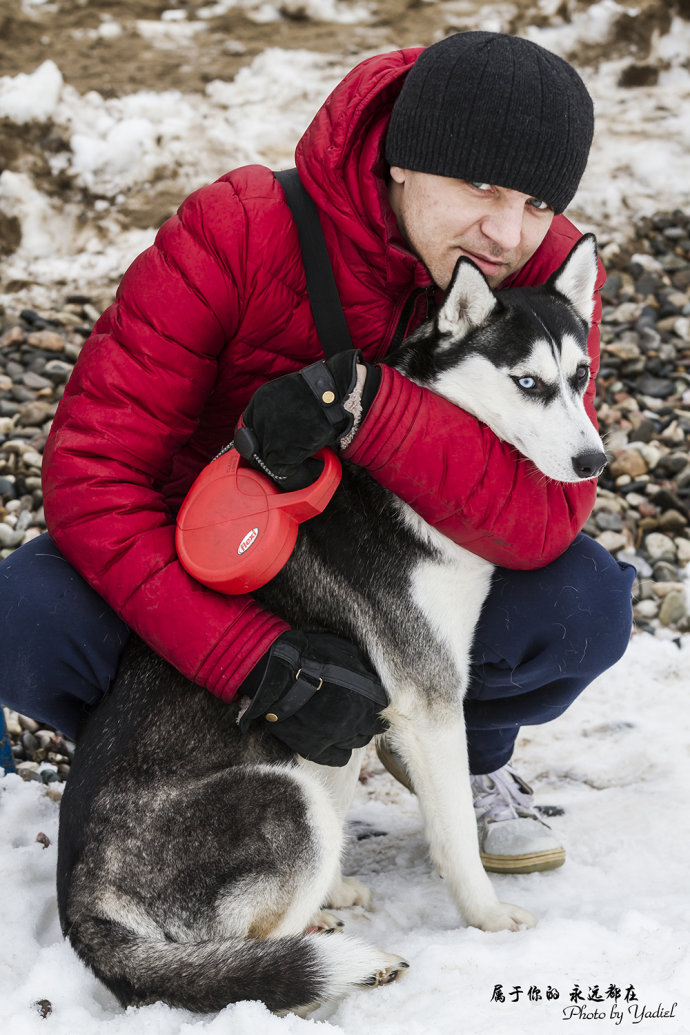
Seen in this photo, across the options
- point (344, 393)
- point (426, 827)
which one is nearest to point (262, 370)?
point (344, 393)

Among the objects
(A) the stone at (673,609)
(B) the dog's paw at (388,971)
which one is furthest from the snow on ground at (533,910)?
(A) the stone at (673,609)

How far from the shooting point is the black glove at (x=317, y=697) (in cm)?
238

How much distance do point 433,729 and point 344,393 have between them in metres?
0.94

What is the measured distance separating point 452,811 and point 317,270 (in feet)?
4.91

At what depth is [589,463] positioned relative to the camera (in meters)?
2.39

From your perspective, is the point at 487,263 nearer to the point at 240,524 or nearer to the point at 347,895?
the point at 240,524

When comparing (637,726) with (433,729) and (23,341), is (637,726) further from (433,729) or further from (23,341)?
(23,341)

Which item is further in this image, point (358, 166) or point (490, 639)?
point (490, 639)

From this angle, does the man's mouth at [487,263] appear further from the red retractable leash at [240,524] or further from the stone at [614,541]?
the stone at [614,541]

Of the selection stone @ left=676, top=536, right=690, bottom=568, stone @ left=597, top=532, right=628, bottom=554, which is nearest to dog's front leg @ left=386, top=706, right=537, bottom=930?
stone @ left=597, top=532, right=628, bottom=554

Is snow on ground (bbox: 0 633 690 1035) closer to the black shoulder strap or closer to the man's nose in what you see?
the black shoulder strap

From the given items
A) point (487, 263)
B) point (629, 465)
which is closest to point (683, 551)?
point (629, 465)

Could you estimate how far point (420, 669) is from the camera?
2.62 m

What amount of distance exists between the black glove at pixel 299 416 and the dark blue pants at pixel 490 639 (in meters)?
0.64
